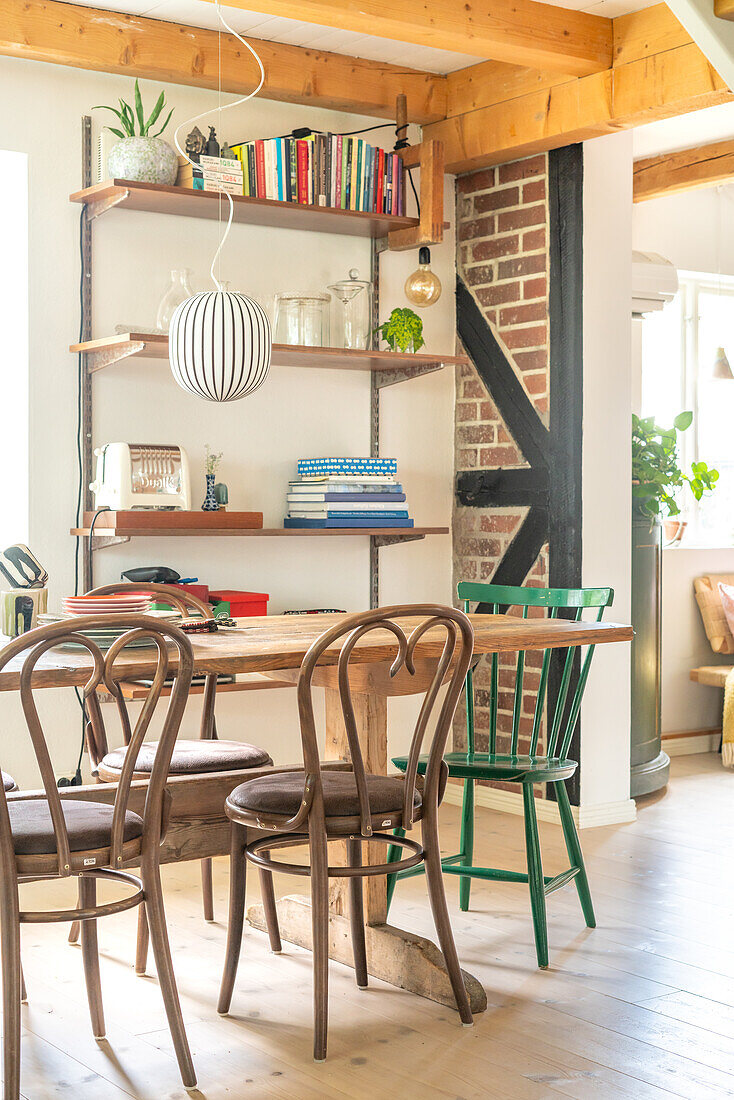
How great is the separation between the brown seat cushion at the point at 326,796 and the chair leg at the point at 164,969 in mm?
286

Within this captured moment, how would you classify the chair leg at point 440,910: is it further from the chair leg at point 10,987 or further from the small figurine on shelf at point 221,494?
the small figurine on shelf at point 221,494

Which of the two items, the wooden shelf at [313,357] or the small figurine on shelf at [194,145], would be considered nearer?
the wooden shelf at [313,357]

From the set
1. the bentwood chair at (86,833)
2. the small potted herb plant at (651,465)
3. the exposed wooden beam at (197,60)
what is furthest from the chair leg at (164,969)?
the small potted herb plant at (651,465)

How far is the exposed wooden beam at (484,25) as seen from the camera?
11.5 ft

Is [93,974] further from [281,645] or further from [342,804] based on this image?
[281,645]

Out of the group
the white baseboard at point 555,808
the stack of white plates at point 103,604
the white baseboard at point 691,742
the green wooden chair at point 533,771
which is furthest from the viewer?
the white baseboard at point 691,742

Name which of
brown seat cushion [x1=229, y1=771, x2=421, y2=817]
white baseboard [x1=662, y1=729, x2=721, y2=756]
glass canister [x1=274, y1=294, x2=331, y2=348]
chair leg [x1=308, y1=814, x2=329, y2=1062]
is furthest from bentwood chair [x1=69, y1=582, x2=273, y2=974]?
white baseboard [x1=662, y1=729, x2=721, y2=756]

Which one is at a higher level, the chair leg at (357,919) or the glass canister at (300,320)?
the glass canister at (300,320)

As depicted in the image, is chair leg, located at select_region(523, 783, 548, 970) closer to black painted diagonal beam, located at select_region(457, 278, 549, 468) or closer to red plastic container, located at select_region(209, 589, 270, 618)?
red plastic container, located at select_region(209, 589, 270, 618)

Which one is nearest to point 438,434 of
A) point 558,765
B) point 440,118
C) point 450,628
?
point 440,118

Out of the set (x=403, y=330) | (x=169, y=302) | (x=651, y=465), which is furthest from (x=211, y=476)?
(x=651, y=465)

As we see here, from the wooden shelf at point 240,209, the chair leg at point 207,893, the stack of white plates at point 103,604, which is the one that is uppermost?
the wooden shelf at point 240,209

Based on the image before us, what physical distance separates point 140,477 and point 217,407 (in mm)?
503

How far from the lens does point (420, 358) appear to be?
453cm
